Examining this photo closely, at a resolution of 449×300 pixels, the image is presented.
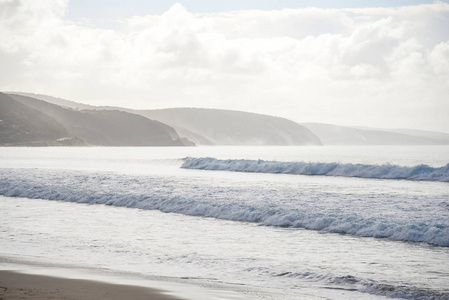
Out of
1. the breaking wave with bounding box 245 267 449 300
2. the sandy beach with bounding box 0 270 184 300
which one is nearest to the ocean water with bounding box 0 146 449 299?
the breaking wave with bounding box 245 267 449 300

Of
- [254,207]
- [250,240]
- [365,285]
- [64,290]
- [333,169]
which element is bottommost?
[64,290]

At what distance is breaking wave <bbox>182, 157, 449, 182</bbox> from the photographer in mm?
48719

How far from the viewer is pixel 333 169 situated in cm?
5606

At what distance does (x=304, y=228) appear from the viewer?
1842cm

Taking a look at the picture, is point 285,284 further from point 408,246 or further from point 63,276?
point 408,246

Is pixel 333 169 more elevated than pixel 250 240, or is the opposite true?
pixel 333 169

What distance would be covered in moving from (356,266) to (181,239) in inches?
233

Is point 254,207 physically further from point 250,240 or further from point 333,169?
point 333,169

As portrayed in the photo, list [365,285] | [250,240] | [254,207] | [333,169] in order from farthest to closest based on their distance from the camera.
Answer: [333,169]
[254,207]
[250,240]
[365,285]

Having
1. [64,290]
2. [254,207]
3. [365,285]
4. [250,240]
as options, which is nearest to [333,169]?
[254,207]

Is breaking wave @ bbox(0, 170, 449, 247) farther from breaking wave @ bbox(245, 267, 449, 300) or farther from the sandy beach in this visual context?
the sandy beach

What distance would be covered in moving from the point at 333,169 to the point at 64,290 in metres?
48.5

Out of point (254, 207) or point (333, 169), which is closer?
point (254, 207)

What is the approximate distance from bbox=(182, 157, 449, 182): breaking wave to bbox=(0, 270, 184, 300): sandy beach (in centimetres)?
4125
